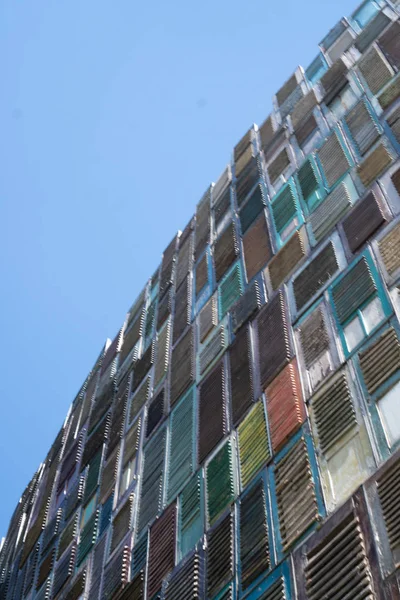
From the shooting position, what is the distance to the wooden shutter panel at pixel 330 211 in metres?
13.9

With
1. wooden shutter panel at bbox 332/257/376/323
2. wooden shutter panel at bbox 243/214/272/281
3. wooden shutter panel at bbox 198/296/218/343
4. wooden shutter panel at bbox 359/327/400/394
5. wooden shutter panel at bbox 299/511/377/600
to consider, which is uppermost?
wooden shutter panel at bbox 243/214/272/281

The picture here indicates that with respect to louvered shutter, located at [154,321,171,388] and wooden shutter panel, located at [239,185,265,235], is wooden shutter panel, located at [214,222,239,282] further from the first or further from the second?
louvered shutter, located at [154,321,171,388]

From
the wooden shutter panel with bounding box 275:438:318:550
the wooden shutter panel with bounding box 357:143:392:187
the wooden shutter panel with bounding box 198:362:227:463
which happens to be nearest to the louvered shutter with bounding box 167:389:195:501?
the wooden shutter panel with bounding box 198:362:227:463

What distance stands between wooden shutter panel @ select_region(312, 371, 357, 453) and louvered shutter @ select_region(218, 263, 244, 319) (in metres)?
5.86

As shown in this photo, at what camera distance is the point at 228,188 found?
22.8 meters

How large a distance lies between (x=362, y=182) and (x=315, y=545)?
7869 mm

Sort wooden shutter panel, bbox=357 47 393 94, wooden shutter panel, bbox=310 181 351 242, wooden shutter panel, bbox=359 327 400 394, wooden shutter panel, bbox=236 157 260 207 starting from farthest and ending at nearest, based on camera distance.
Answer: wooden shutter panel, bbox=236 157 260 207 → wooden shutter panel, bbox=357 47 393 94 → wooden shutter panel, bbox=310 181 351 242 → wooden shutter panel, bbox=359 327 400 394

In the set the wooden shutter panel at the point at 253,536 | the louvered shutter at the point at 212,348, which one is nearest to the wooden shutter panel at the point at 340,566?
the wooden shutter panel at the point at 253,536

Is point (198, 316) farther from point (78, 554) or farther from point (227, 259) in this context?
point (78, 554)

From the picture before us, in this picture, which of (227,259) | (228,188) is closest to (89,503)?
(227,259)

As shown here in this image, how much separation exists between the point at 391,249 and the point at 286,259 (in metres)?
3.57

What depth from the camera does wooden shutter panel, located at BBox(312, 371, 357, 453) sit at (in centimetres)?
936

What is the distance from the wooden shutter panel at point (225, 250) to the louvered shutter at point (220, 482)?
6.81 m

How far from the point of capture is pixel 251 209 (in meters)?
19.3
